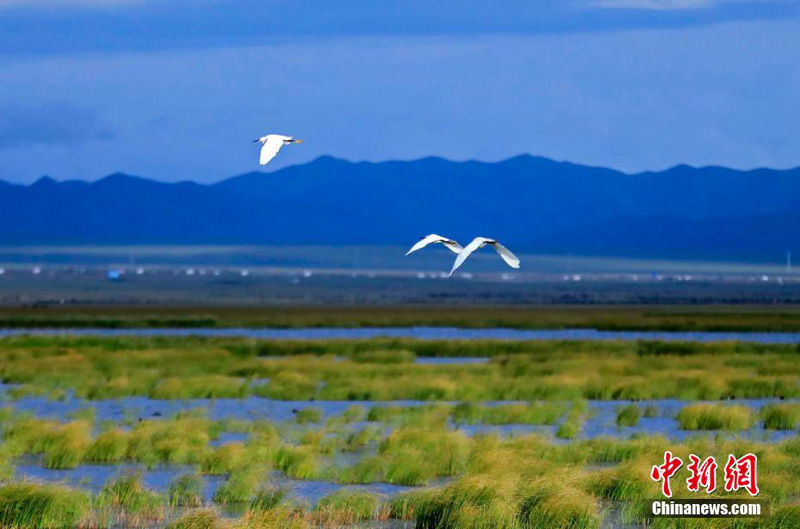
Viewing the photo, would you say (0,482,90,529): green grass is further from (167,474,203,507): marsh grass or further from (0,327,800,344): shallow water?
(0,327,800,344): shallow water

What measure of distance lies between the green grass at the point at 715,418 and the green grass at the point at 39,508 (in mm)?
14870

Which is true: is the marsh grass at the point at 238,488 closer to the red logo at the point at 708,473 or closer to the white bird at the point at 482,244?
the red logo at the point at 708,473

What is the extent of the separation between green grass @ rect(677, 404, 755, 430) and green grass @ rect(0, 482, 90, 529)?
1487cm

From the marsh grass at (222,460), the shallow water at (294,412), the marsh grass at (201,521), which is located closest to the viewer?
the marsh grass at (201,521)

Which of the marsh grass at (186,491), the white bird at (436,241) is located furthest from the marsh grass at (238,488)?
the white bird at (436,241)

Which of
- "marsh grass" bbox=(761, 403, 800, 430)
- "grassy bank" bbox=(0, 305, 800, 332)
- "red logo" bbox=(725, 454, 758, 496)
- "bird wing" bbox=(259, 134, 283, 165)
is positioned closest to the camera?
"bird wing" bbox=(259, 134, 283, 165)

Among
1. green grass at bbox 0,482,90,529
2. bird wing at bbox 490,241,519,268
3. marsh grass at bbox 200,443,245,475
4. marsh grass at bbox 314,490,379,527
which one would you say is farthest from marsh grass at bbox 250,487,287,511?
bird wing at bbox 490,241,519,268

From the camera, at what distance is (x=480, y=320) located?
3465 inches

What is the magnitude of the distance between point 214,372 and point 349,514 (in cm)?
→ 2534

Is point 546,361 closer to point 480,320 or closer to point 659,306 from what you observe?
point 480,320

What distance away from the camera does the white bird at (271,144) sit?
17.3 m

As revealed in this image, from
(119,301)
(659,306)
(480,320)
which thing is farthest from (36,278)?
(480,320)

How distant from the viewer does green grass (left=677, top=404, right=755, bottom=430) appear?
1236 inches

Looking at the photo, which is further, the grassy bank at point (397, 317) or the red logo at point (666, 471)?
the grassy bank at point (397, 317)
